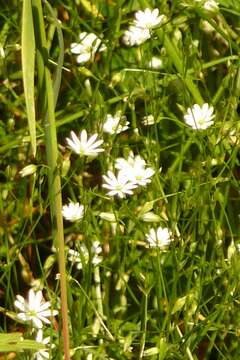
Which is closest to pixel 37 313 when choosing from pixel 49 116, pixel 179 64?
Answer: pixel 49 116

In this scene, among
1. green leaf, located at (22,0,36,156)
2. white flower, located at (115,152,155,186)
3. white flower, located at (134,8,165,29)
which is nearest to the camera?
green leaf, located at (22,0,36,156)

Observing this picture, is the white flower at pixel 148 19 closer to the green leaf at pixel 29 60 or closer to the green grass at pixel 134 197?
the green grass at pixel 134 197

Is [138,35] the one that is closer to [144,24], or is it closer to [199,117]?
[144,24]

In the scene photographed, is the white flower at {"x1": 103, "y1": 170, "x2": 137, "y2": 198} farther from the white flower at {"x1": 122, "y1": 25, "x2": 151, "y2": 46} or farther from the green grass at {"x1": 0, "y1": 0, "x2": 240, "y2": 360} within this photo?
the white flower at {"x1": 122, "y1": 25, "x2": 151, "y2": 46}

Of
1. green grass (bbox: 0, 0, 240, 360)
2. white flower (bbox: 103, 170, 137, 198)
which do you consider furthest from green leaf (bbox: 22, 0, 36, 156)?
white flower (bbox: 103, 170, 137, 198)

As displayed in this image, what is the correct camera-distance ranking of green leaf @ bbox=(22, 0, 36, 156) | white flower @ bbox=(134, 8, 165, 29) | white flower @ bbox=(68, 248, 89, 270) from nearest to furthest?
1. green leaf @ bbox=(22, 0, 36, 156)
2. white flower @ bbox=(68, 248, 89, 270)
3. white flower @ bbox=(134, 8, 165, 29)

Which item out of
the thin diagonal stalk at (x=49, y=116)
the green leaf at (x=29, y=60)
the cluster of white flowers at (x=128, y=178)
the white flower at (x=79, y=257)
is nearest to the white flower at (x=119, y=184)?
the cluster of white flowers at (x=128, y=178)
